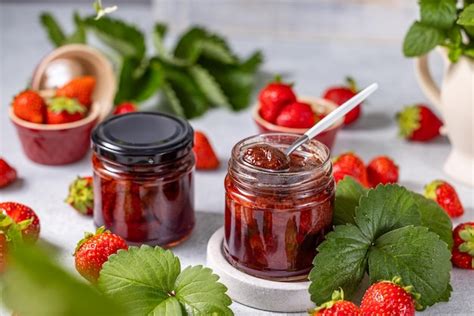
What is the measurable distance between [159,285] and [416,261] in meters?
0.35

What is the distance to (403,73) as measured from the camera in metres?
2.23

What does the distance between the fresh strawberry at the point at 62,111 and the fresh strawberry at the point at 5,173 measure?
4.9 inches

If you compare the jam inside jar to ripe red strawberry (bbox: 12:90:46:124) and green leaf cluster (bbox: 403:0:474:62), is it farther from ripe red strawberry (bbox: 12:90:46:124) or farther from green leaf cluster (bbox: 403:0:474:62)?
ripe red strawberry (bbox: 12:90:46:124)

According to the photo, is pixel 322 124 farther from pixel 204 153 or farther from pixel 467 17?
pixel 204 153

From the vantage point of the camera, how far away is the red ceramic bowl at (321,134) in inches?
66.9

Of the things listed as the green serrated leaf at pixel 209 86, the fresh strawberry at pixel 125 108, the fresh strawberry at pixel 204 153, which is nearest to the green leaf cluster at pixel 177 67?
the green serrated leaf at pixel 209 86

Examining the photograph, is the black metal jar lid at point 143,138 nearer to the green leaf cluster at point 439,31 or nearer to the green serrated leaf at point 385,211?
the green serrated leaf at point 385,211

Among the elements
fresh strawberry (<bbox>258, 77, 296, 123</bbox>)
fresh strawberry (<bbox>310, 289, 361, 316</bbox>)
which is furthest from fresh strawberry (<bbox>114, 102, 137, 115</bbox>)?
fresh strawberry (<bbox>310, 289, 361, 316</bbox>)

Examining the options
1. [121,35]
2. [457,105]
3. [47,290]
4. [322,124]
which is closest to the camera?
[47,290]

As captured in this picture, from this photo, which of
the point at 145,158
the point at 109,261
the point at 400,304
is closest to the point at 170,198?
the point at 145,158

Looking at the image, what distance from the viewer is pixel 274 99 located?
1.74 m

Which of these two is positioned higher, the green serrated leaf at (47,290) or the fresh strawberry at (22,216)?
the green serrated leaf at (47,290)

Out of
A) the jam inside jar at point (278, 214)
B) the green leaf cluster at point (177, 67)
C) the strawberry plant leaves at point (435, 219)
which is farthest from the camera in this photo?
the green leaf cluster at point (177, 67)

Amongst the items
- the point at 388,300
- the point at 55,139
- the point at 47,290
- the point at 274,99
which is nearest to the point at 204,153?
the point at 274,99
